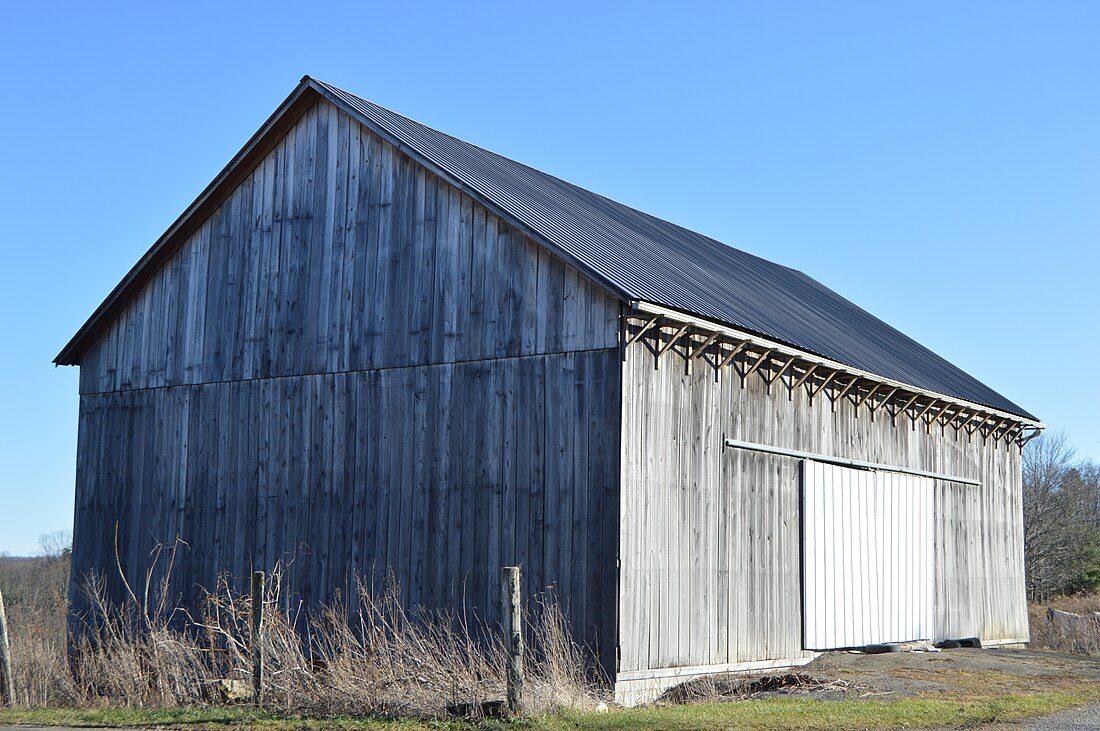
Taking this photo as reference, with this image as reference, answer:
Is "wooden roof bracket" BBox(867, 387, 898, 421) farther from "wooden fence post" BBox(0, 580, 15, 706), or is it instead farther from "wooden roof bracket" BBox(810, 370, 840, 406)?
"wooden fence post" BBox(0, 580, 15, 706)

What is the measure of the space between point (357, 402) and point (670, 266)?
5521 millimetres

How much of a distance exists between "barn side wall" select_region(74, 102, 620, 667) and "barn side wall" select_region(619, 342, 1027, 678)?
1.73 feet

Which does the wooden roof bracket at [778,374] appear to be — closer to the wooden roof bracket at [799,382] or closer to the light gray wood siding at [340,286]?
the wooden roof bracket at [799,382]

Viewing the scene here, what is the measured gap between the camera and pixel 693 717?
45.0 ft

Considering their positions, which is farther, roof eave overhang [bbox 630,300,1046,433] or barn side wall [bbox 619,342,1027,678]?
barn side wall [bbox 619,342,1027,678]

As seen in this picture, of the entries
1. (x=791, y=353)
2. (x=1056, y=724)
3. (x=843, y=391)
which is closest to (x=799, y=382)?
(x=843, y=391)

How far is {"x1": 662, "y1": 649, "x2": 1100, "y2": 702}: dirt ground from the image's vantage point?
53.1ft

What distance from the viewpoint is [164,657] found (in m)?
17.2

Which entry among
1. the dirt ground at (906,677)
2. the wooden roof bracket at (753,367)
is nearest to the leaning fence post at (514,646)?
the dirt ground at (906,677)

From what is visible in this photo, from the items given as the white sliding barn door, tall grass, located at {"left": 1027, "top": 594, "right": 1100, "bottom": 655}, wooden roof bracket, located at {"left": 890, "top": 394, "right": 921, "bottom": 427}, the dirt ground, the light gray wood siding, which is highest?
the light gray wood siding

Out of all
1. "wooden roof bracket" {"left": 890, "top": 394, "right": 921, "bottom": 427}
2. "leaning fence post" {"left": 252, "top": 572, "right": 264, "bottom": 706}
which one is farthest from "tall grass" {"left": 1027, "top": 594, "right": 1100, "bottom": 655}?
"leaning fence post" {"left": 252, "top": 572, "right": 264, "bottom": 706}

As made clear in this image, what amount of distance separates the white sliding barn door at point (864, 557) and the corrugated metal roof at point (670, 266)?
2034 mm

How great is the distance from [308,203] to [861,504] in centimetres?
1061

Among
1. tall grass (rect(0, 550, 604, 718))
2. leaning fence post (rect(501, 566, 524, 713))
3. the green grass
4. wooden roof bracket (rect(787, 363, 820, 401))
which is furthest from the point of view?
wooden roof bracket (rect(787, 363, 820, 401))
